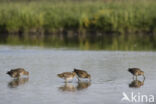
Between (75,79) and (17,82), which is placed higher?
(17,82)

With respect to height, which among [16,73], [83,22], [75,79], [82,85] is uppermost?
[16,73]

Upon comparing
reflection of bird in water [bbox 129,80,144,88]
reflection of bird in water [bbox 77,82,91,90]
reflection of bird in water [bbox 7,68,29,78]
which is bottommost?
reflection of bird in water [bbox 129,80,144,88]

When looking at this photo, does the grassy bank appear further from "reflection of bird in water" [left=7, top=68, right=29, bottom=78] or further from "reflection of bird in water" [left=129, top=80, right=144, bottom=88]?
"reflection of bird in water" [left=7, top=68, right=29, bottom=78]

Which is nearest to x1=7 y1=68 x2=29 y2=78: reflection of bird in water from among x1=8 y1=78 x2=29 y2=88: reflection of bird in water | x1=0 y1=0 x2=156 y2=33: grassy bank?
x1=8 y1=78 x2=29 y2=88: reflection of bird in water

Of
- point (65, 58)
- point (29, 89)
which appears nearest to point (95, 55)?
point (65, 58)

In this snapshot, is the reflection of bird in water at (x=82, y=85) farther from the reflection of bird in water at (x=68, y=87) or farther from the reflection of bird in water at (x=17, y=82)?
the reflection of bird in water at (x=17, y=82)

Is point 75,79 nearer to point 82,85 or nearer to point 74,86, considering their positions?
point 82,85

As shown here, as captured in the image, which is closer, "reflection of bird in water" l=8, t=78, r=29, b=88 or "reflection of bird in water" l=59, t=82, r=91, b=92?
"reflection of bird in water" l=59, t=82, r=91, b=92

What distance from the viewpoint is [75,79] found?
53.3 ft

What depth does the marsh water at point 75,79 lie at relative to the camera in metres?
12.9

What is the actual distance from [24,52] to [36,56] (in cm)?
214

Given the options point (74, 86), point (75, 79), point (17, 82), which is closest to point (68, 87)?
point (74, 86)

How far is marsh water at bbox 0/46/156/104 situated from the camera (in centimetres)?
1289

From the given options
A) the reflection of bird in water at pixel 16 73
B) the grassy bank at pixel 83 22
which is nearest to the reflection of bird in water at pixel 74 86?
the reflection of bird in water at pixel 16 73
